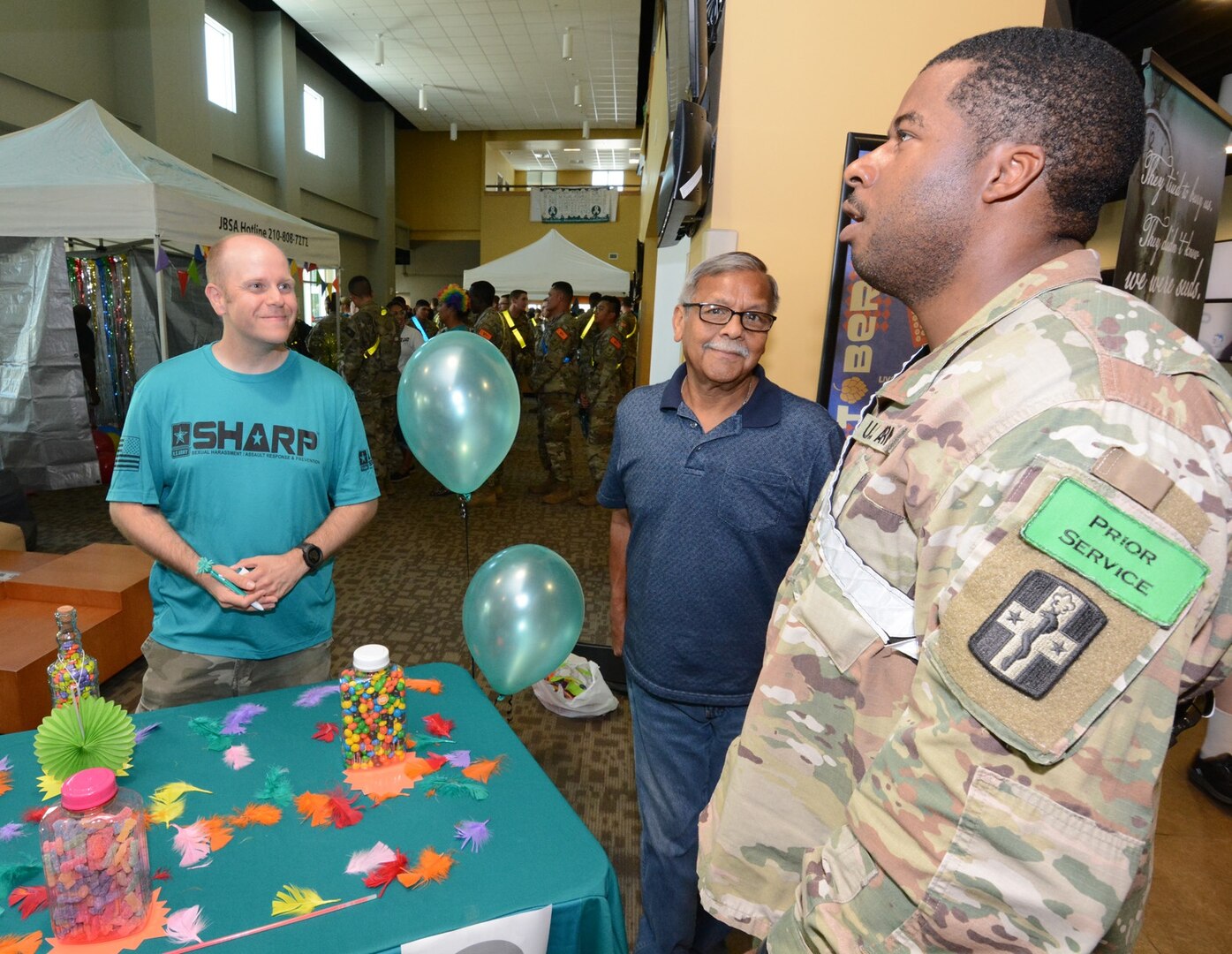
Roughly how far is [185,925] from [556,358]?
5.67 metres

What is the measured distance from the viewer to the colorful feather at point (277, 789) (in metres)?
1.11

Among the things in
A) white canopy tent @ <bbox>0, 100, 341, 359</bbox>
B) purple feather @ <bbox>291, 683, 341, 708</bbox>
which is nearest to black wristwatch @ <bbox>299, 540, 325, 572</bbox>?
purple feather @ <bbox>291, 683, 341, 708</bbox>

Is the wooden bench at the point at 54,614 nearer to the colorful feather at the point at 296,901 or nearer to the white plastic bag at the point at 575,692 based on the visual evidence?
the white plastic bag at the point at 575,692

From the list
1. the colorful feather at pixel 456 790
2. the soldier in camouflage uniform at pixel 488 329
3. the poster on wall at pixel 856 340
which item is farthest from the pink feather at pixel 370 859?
the soldier in camouflage uniform at pixel 488 329

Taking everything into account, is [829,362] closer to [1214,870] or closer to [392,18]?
[1214,870]

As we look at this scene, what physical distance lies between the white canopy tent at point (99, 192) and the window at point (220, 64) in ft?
19.8

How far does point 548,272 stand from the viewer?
336 inches

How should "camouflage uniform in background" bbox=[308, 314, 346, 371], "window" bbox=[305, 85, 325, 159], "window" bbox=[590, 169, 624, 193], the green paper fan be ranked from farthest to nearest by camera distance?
"window" bbox=[590, 169, 624, 193], "window" bbox=[305, 85, 325, 159], "camouflage uniform in background" bbox=[308, 314, 346, 371], the green paper fan

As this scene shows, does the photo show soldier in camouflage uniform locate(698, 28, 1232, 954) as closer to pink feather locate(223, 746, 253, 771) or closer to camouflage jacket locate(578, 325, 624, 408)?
pink feather locate(223, 746, 253, 771)

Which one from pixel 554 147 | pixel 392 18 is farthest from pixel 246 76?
pixel 554 147

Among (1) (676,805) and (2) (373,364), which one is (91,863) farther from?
(2) (373,364)

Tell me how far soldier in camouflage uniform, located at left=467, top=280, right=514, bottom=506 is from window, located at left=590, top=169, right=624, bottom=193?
14980 mm

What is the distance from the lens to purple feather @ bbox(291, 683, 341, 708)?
4.62 ft

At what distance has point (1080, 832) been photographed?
1.75 feet
